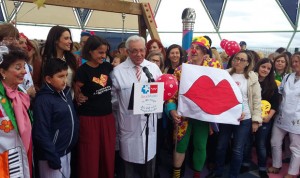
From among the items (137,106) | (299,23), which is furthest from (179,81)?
(299,23)

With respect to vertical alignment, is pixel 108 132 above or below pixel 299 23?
below

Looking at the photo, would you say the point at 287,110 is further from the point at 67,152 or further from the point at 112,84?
the point at 67,152

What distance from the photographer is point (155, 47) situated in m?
4.21

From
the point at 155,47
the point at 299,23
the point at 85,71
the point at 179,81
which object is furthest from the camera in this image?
the point at 299,23

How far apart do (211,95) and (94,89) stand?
4.63ft

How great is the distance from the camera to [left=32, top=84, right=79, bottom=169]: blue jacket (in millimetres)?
2143

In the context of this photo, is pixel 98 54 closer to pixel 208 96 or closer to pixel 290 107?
pixel 208 96

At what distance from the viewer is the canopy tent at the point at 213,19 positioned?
44.5 feet

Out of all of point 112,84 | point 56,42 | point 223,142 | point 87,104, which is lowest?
point 223,142

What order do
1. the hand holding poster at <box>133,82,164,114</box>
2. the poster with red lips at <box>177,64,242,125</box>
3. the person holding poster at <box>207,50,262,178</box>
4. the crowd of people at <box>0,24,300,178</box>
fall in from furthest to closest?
the person holding poster at <box>207,50,262,178</box> < the poster with red lips at <box>177,64,242,125</box> < the hand holding poster at <box>133,82,164,114</box> < the crowd of people at <box>0,24,300,178</box>

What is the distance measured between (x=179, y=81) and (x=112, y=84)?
924 millimetres

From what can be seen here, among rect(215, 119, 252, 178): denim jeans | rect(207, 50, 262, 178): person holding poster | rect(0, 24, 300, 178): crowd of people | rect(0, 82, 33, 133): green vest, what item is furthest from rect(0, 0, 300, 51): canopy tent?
rect(0, 82, 33, 133): green vest

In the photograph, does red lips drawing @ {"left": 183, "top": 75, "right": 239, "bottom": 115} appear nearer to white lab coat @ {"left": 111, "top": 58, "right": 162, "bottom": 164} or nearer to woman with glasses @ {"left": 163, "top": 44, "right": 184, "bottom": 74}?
white lab coat @ {"left": 111, "top": 58, "right": 162, "bottom": 164}

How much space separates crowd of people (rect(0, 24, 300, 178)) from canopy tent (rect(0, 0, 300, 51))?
11216 mm
